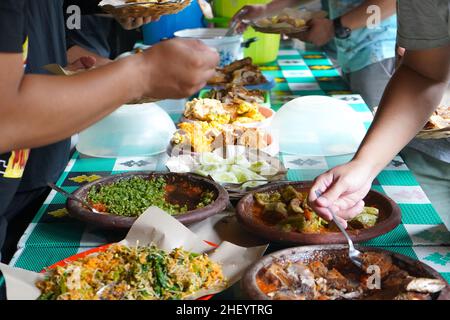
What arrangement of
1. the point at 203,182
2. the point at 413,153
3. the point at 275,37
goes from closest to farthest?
the point at 203,182 < the point at 413,153 < the point at 275,37

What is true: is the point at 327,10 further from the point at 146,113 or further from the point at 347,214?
the point at 347,214

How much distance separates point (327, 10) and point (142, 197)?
2674mm

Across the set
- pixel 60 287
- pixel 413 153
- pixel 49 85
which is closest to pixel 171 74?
pixel 49 85

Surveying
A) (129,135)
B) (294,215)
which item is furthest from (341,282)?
(129,135)

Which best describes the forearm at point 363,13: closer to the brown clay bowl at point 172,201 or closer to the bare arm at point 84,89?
the brown clay bowl at point 172,201

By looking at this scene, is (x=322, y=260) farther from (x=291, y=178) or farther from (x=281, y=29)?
(x=281, y=29)

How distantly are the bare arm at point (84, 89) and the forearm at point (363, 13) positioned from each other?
2.23 meters

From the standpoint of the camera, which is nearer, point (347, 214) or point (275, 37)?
point (347, 214)

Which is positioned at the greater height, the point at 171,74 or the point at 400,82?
the point at 171,74

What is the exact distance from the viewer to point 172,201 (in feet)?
5.54

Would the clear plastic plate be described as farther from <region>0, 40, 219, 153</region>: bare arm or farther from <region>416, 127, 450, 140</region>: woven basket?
<region>0, 40, 219, 153</region>: bare arm

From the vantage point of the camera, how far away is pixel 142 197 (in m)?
1.64

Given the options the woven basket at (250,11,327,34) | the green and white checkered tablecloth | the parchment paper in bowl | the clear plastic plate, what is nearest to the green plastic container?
the woven basket at (250,11,327,34)

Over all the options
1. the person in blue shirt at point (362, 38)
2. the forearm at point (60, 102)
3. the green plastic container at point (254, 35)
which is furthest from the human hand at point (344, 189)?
the green plastic container at point (254, 35)
